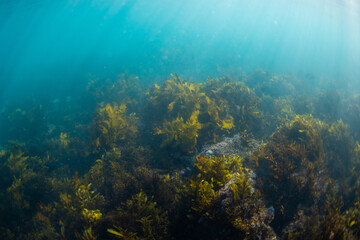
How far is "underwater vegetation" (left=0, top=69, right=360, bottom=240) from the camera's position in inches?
119

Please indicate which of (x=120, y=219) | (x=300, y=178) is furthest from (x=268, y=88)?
(x=120, y=219)

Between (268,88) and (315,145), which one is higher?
(268,88)

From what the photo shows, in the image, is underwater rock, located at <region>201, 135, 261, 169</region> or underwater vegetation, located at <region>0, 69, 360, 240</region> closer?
underwater vegetation, located at <region>0, 69, 360, 240</region>

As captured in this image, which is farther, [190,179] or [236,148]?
[236,148]

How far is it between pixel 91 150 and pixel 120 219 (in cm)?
461

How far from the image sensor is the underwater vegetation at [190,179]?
9.89 ft

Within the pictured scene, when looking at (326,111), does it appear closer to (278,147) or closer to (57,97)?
(278,147)

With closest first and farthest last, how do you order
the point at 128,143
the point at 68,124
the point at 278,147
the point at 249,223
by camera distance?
the point at 249,223, the point at 278,147, the point at 128,143, the point at 68,124

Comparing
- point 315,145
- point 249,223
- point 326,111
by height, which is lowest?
point 249,223

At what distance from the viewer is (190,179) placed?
3.94 metres

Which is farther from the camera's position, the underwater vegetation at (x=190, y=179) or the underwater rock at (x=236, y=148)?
the underwater rock at (x=236, y=148)

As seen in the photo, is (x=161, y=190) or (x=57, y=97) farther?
(x=57, y=97)

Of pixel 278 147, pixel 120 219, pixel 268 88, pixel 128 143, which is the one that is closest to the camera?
pixel 120 219

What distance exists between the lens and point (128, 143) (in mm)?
6715
